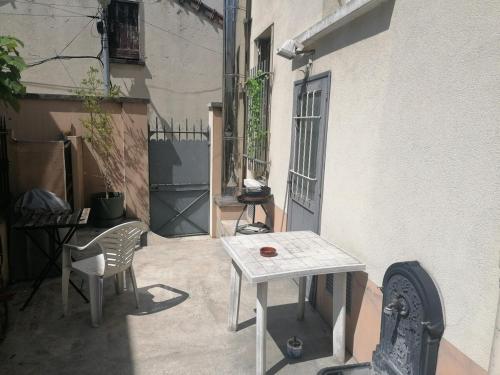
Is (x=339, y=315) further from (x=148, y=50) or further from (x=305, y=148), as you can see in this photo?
(x=148, y=50)

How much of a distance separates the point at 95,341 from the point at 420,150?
3.08 metres

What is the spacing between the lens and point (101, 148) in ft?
20.5

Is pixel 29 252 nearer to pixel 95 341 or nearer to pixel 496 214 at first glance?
pixel 95 341

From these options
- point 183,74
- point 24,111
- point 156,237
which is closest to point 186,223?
point 156,237

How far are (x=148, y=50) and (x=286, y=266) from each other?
8.63m

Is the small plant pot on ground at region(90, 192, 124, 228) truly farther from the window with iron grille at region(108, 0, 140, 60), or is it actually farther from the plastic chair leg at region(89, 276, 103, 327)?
the window with iron grille at region(108, 0, 140, 60)

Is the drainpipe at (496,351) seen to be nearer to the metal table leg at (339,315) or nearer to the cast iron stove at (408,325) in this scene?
the cast iron stove at (408,325)

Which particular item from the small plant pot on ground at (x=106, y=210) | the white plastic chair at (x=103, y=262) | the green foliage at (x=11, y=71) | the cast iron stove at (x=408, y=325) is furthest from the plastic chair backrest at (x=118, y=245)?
the small plant pot on ground at (x=106, y=210)

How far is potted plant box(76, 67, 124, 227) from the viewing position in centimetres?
604

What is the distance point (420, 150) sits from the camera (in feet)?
7.06

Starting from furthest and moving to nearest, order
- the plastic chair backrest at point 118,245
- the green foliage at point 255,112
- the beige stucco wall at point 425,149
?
the green foliage at point 255,112, the plastic chair backrest at point 118,245, the beige stucco wall at point 425,149

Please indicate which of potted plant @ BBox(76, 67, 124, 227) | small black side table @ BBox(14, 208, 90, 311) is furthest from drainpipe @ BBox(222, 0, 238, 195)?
small black side table @ BBox(14, 208, 90, 311)

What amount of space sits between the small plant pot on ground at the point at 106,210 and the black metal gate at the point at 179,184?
1.16 m

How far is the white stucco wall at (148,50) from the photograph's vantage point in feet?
28.3
